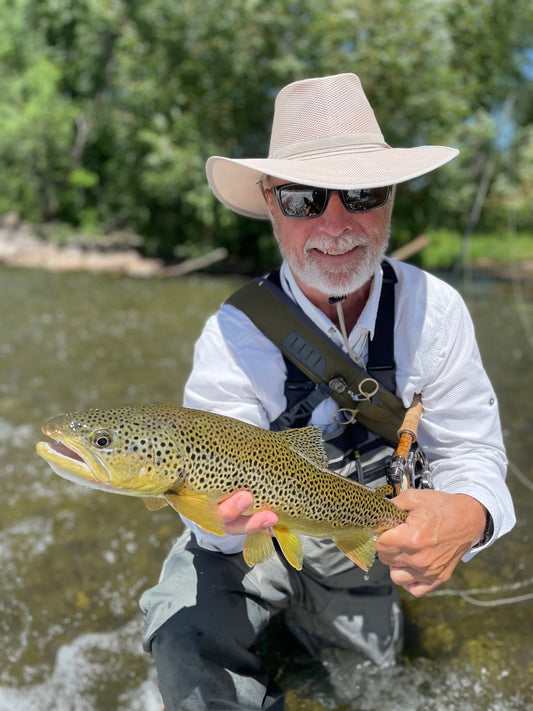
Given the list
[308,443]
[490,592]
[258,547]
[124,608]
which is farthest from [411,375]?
[124,608]

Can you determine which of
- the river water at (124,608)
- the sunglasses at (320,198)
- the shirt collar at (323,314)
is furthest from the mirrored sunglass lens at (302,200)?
the river water at (124,608)

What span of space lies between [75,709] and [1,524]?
175cm

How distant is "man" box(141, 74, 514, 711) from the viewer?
83.7 inches

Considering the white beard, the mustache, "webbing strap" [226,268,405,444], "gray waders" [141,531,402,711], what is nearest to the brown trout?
"webbing strap" [226,268,405,444]

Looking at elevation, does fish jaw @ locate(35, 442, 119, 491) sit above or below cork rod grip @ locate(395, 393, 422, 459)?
above

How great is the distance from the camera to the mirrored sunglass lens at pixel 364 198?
2.25m

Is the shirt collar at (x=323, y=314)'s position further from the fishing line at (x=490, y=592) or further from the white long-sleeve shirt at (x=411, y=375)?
the fishing line at (x=490, y=592)

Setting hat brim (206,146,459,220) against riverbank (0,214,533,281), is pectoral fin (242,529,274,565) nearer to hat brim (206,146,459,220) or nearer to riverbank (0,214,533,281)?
hat brim (206,146,459,220)

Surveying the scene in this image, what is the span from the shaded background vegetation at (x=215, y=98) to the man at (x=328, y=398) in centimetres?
1411

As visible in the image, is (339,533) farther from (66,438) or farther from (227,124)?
(227,124)

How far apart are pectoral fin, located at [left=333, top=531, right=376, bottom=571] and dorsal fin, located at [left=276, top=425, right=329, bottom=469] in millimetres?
257

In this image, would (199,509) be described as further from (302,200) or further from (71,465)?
(302,200)

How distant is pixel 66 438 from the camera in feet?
5.44

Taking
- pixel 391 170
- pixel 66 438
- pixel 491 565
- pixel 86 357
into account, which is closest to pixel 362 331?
pixel 391 170
